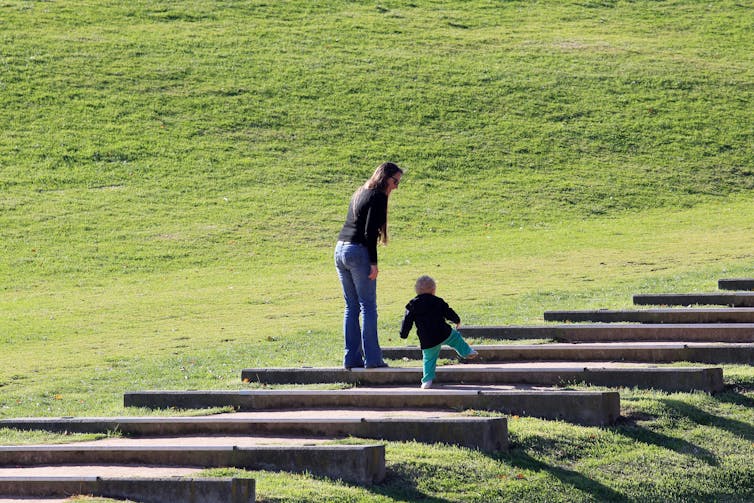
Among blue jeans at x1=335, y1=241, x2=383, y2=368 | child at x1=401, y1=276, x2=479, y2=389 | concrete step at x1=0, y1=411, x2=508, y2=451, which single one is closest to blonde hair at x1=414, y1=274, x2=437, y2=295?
child at x1=401, y1=276, x2=479, y2=389

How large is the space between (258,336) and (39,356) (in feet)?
10.4

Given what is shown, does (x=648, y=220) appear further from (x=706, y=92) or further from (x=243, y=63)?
(x=243, y=63)

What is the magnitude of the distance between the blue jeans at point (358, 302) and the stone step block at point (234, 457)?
2.96 metres

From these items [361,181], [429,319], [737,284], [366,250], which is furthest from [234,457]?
[361,181]

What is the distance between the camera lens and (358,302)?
11625 mm

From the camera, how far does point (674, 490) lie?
27.8ft

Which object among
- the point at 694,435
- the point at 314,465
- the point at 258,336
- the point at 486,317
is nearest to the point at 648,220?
the point at 486,317

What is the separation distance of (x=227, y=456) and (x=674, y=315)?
702 cm

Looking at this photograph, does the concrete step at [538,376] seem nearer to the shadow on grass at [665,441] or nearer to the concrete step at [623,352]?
the concrete step at [623,352]

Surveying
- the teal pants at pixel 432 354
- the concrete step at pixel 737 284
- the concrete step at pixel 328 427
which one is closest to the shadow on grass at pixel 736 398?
the teal pants at pixel 432 354

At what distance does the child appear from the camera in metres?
10.8

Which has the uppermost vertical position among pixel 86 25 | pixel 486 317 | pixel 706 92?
pixel 86 25

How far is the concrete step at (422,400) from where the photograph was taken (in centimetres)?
955

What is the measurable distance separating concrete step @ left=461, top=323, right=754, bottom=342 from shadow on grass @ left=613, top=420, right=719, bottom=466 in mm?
3467
